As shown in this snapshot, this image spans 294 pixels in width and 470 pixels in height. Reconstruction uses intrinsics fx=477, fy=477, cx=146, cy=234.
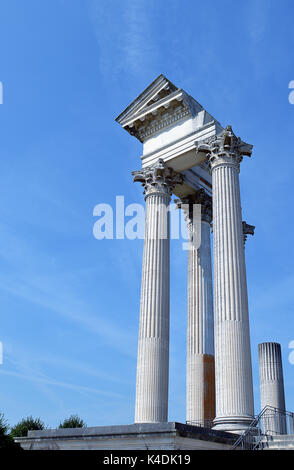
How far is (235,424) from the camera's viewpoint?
108ft

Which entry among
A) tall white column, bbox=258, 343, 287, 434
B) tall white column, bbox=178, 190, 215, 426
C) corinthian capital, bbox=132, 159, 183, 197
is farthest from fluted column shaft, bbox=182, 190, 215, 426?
tall white column, bbox=258, 343, 287, 434

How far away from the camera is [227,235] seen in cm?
3969

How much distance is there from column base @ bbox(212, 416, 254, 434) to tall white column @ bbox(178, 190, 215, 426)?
10193mm

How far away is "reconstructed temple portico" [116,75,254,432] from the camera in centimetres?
3578

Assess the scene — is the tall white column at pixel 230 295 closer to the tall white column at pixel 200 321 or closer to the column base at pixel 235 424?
the column base at pixel 235 424

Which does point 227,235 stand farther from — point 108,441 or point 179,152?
point 108,441

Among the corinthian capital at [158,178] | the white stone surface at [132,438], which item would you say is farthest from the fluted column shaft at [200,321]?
the white stone surface at [132,438]

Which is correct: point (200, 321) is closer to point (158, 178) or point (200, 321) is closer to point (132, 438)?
point (158, 178)

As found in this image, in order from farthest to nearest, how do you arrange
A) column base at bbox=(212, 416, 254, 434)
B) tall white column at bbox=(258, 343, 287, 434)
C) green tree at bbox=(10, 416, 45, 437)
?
green tree at bbox=(10, 416, 45, 437), tall white column at bbox=(258, 343, 287, 434), column base at bbox=(212, 416, 254, 434)

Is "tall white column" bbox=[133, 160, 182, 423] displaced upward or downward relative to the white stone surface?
upward

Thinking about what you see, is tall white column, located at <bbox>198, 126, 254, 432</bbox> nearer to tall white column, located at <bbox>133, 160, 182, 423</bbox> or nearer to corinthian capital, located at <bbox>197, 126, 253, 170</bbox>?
corinthian capital, located at <bbox>197, 126, 253, 170</bbox>

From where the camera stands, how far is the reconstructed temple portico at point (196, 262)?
35.8 meters

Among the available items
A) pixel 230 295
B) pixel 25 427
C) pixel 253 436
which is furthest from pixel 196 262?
pixel 25 427

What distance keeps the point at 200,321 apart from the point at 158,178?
15.3 m
